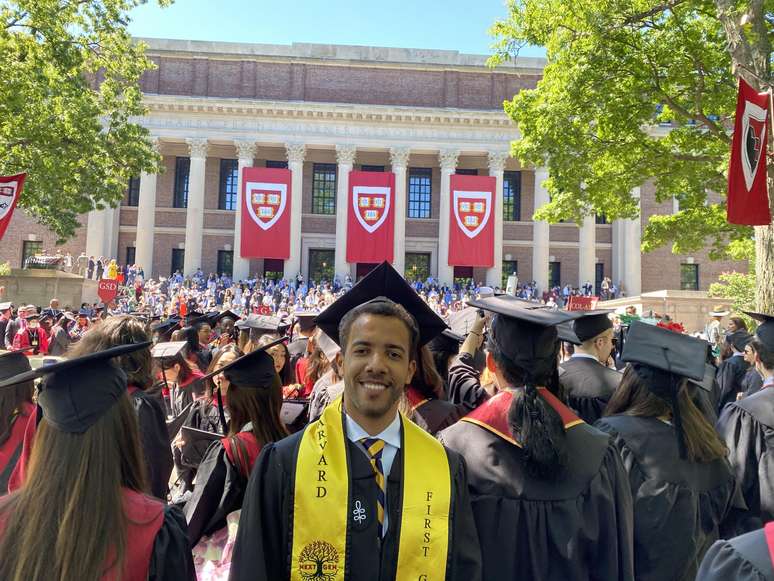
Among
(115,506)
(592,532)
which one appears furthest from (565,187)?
(115,506)

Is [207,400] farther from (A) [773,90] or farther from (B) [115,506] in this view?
(A) [773,90]

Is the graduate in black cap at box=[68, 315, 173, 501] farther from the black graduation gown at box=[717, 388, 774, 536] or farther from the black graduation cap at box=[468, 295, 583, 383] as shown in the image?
the black graduation gown at box=[717, 388, 774, 536]

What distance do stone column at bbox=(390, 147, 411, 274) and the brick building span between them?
0.30ft

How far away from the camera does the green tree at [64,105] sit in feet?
39.8

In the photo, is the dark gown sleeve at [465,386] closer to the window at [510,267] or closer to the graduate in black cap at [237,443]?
the graduate in black cap at [237,443]

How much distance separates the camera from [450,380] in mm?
4535

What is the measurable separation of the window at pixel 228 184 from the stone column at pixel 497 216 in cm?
1738

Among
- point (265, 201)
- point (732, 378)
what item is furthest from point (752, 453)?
point (265, 201)

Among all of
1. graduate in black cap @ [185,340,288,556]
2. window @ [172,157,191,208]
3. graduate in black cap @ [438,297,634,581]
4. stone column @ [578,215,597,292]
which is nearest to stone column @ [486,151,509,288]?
stone column @ [578,215,597,292]

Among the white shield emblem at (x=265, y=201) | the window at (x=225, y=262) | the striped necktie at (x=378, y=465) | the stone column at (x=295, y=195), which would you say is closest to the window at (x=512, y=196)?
the stone column at (x=295, y=195)

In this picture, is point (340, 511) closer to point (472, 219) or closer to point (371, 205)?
point (371, 205)

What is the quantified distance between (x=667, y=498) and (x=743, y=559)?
4.83 ft

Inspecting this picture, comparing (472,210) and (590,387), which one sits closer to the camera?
(590,387)

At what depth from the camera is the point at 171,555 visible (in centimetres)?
185
